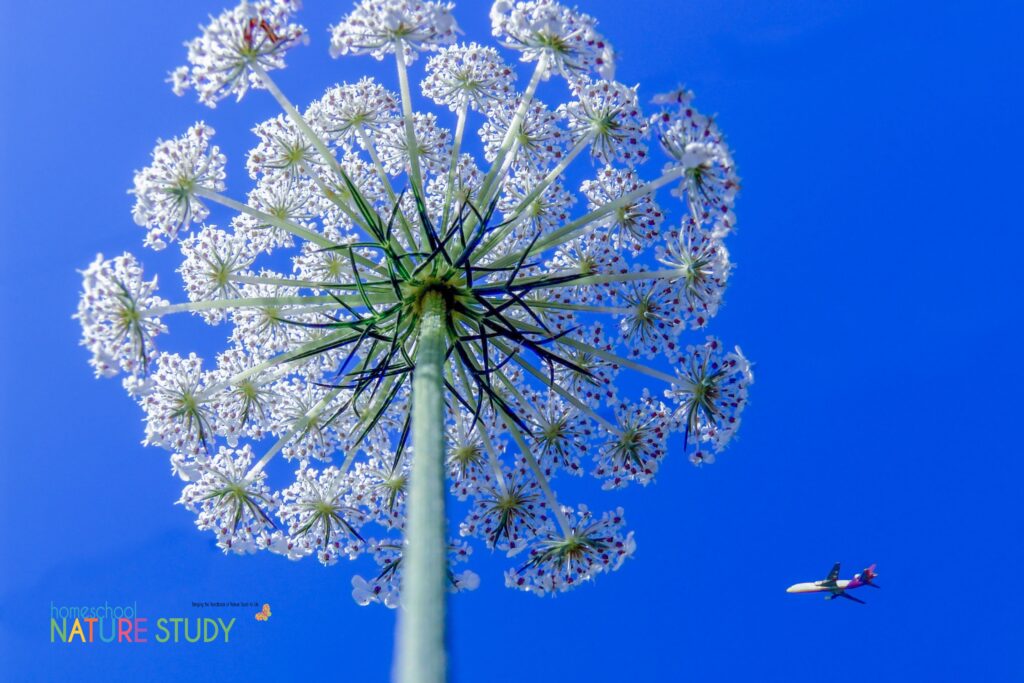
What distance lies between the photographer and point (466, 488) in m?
12.1

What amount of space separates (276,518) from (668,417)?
5.89 m

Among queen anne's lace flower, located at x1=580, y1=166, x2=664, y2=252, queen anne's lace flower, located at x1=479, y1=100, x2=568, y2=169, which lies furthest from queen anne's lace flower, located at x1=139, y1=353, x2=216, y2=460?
queen anne's lace flower, located at x1=580, y1=166, x2=664, y2=252

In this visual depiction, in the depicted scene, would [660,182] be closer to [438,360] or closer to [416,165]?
[416,165]

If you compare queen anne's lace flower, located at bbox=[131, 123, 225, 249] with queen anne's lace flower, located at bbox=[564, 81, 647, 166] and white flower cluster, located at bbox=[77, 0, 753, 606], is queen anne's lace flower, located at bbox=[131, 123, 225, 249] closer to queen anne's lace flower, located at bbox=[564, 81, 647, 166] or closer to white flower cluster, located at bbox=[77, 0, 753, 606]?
white flower cluster, located at bbox=[77, 0, 753, 606]

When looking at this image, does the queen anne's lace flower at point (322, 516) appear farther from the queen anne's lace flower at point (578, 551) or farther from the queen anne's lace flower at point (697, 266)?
the queen anne's lace flower at point (697, 266)

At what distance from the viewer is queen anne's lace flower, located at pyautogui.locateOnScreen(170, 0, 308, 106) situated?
31.7 feet

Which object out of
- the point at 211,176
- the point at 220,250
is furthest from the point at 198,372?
the point at 211,176

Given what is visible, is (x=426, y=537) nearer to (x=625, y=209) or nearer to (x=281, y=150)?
(x=625, y=209)

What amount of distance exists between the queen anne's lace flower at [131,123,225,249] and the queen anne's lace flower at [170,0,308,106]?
943mm

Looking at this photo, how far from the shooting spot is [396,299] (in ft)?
30.8

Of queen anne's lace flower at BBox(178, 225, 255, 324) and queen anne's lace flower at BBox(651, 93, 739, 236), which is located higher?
queen anne's lace flower at BBox(178, 225, 255, 324)

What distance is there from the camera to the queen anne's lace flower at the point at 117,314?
9.68 meters

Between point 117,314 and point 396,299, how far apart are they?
349cm

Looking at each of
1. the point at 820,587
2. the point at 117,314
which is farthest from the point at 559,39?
the point at 820,587
